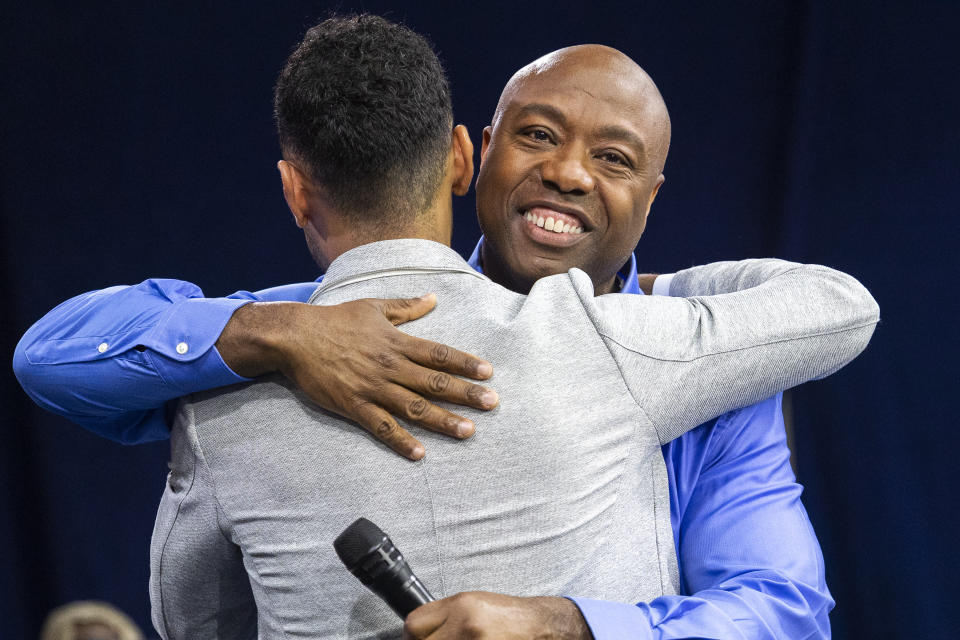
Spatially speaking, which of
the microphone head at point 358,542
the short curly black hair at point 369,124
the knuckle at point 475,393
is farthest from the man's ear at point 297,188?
the microphone head at point 358,542

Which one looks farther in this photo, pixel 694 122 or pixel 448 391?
pixel 694 122

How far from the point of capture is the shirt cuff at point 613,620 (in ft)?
3.76

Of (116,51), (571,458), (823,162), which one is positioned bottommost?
(571,458)

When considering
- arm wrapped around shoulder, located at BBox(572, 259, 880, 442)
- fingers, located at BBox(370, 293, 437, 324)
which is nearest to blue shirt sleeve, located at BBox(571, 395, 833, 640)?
arm wrapped around shoulder, located at BBox(572, 259, 880, 442)

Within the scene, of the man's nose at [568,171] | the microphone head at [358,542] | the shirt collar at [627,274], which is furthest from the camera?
the shirt collar at [627,274]

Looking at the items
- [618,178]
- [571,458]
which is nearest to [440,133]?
[571,458]

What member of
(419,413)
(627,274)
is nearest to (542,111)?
(627,274)

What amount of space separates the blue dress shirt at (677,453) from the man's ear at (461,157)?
1.22 feet

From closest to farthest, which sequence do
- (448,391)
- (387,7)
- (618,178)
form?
(448,391) < (618,178) < (387,7)

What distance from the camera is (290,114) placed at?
1.34 metres

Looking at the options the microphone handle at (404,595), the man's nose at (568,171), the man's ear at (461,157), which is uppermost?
the man's ear at (461,157)

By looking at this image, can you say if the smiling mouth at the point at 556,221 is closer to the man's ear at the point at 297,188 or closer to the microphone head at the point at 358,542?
the man's ear at the point at 297,188

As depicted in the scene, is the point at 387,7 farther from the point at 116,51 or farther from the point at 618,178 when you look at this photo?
the point at 618,178

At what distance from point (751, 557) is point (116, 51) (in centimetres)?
280
